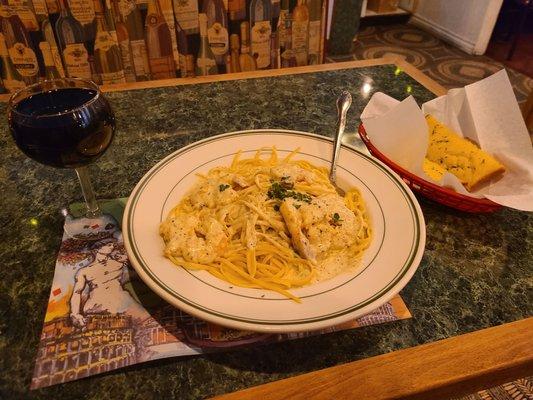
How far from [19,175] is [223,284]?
75 cm

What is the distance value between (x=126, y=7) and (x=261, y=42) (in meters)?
0.65

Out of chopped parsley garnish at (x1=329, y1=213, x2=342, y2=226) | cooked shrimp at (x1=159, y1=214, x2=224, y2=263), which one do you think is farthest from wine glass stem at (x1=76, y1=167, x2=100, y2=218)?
chopped parsley garnish at (x1=329, y1=213, x2=342, y2=226)

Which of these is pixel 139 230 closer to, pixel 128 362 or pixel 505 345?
pixel 128 362

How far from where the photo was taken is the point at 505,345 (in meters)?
0.72

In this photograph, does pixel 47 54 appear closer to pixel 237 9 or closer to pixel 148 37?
pixel 148 37

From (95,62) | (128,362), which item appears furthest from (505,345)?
(95,62)

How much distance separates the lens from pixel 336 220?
0.84m

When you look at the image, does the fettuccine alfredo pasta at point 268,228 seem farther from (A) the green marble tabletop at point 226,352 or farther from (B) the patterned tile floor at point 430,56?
(B) the patterned tile floor at point 430,56

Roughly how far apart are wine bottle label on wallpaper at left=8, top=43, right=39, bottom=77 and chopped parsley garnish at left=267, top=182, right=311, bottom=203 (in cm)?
163

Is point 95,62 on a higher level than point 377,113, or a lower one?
lower

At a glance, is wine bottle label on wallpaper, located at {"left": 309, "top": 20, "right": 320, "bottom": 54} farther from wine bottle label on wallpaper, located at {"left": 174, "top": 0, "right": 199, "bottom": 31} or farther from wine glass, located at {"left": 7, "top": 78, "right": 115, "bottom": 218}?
wine glass, located at {"left": 7, "top": 78, "right": 115, "bottom": 218}

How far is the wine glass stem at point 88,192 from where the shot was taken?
913mm

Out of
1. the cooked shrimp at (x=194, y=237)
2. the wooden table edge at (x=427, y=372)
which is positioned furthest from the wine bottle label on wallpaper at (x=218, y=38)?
the wooden table edge at (x=427, y=372)

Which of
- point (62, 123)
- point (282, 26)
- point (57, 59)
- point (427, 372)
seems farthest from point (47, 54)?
point (427, 372)
